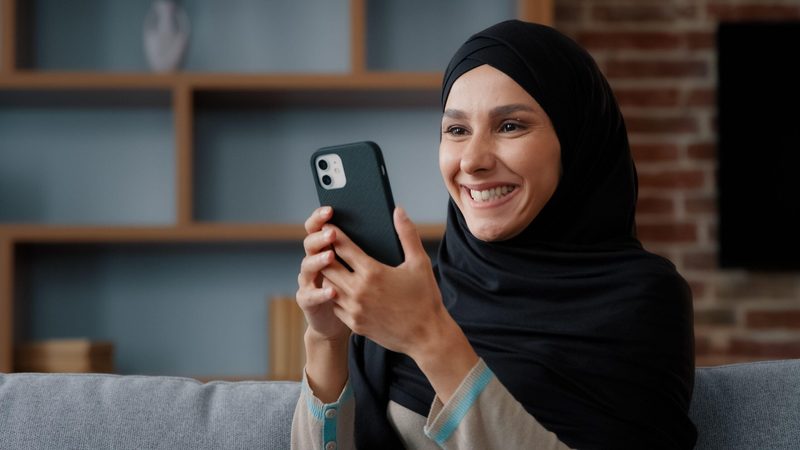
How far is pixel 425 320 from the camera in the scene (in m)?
1.03

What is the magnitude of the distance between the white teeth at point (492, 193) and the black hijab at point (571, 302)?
0.24 ft

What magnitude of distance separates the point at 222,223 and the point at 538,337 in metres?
1.84

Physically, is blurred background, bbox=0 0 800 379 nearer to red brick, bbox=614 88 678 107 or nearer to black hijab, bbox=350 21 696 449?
red brick, bbox=614 88 678 107

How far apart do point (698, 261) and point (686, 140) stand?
376mm

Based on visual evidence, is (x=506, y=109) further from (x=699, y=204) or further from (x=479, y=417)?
(x=699, y=204)

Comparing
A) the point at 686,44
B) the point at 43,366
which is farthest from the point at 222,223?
the point at 686,44

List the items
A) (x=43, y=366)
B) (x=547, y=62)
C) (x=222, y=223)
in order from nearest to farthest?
(x=547, y=62) → (x=43, y=366) → (x=222, y=223)

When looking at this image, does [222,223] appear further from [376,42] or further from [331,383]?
[331,383]

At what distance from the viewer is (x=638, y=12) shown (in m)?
2.97

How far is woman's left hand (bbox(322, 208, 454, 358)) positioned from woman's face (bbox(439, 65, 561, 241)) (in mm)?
232

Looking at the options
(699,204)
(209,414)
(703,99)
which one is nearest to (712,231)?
(699,204)

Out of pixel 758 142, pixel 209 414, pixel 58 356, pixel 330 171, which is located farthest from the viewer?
pixel 758 142

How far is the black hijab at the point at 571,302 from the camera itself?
1150mm

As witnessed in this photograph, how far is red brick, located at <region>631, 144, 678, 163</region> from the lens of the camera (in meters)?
2.95
